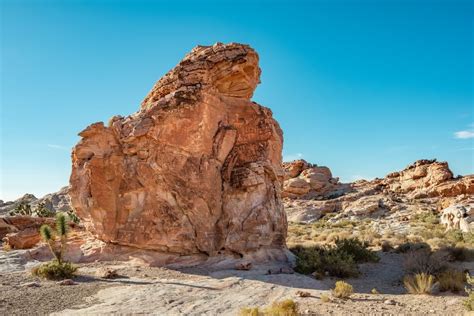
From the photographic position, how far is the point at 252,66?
1944 centimetres

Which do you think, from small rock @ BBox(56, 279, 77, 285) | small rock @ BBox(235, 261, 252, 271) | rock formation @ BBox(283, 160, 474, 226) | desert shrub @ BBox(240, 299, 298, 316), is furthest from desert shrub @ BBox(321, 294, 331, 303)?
rock formation @ BBox(283, 160, 474, 226)

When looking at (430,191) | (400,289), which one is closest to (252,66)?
(400,289)

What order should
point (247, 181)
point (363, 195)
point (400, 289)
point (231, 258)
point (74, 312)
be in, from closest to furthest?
point (74, 312) < point (400, 289) < point (231, 258) < point (247, 181) < point (363, 195)

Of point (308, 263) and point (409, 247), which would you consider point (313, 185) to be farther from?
point (308, 263)

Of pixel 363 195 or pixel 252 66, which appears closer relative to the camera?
pixel 252 66

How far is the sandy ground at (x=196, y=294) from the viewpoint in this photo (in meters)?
9.44

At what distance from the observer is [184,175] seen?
666 inches

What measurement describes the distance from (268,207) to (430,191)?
32.0m

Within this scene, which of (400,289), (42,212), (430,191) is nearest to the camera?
(400,289)

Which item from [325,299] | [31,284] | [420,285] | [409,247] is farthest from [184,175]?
[409,247]

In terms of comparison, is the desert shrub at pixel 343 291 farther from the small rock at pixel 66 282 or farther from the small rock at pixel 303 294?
the small rock at pixel 66 282

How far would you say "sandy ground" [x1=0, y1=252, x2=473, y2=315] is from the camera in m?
9.44

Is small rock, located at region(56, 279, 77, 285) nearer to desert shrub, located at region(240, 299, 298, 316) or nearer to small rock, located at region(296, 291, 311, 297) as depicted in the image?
desert shrub, located at region(240, 299, 298, 316)

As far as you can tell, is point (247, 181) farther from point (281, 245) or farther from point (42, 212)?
point (42, 212)
